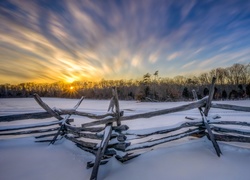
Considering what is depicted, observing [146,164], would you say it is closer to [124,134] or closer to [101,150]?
[124,134]

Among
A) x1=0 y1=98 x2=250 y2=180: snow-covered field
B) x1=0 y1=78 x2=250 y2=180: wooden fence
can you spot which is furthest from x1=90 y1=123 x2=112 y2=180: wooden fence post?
x1=0 y1=98 x2=250 y2=180: snow-covered field

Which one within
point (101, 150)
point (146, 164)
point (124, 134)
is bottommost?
point (146, 164)

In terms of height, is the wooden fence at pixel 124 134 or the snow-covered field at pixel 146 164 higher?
the wooden fence at pixel 124 134

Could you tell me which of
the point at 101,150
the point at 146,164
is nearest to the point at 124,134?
the point at 101,150

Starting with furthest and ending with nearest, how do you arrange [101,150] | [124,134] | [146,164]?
[124,134], [146,164], [101,150]

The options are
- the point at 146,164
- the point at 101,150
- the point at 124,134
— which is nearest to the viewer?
the point at 101,150

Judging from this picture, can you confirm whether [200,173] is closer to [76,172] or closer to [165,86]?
[76,172]

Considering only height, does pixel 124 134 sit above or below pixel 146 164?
above

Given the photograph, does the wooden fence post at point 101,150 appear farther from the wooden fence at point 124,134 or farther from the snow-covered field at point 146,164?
the snow-covered field at point 146,164

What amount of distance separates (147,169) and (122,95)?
35308mm

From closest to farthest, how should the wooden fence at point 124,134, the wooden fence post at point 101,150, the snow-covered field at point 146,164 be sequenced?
the wooden fence post at point 101,150, the snow-covered field at point 146,164, the wooden fence at point 124,134

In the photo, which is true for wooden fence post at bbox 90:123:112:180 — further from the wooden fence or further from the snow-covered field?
the snow-covered field

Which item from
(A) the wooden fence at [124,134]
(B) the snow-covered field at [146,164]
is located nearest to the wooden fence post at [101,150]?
(A) the wooden fence at [124,134]

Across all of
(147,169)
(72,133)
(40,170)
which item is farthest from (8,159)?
(147,169)
